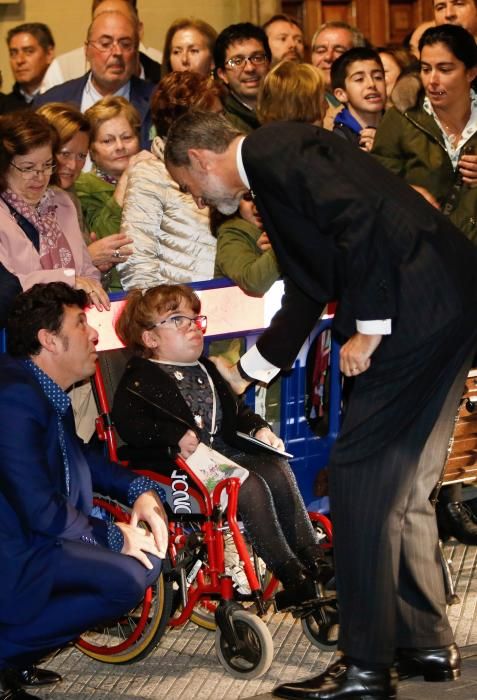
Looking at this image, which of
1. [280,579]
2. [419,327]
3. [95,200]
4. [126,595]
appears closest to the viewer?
[419,327]

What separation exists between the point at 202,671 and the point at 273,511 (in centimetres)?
65

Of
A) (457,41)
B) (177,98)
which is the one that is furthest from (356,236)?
(457,41)

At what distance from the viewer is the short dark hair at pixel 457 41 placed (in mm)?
7621

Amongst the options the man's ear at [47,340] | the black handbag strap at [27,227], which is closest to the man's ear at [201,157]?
the man's ear at [47,340]

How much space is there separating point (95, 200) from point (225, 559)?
226 cm

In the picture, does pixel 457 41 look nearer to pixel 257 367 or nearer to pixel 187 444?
pixel 257 367

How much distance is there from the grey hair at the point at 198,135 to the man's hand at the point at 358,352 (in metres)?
0.77

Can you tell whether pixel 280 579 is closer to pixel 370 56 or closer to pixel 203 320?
pixel 203 320

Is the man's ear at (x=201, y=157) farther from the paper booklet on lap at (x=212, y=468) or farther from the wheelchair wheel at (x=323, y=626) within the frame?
the wheelchair wheel at (x=323, y=626)

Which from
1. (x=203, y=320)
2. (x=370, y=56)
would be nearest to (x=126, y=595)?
(x=203, y=320)

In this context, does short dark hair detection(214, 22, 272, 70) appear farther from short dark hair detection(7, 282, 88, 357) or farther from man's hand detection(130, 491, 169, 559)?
man's hand detection(130, 491, 169, 559)

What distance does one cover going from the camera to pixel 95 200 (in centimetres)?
746

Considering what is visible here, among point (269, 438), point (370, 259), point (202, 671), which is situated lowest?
point (202, 671)

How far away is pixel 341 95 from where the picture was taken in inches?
332
